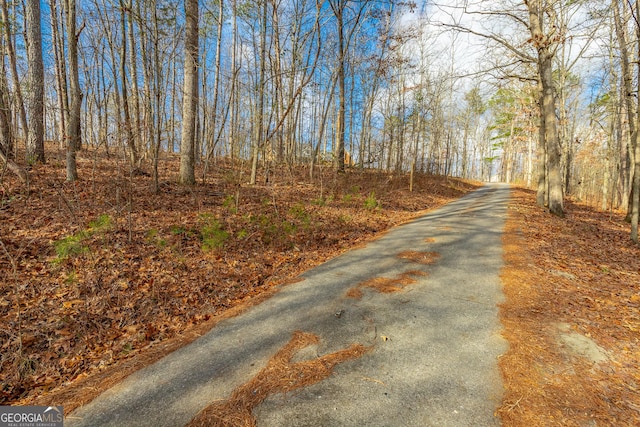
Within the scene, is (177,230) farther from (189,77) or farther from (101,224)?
(189,77)

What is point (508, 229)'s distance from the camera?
7844mm

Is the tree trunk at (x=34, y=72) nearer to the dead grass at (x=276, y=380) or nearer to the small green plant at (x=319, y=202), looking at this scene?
the small green plant at (x=319, y=202)

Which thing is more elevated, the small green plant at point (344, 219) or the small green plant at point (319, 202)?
the small green plant at point (319, 202)

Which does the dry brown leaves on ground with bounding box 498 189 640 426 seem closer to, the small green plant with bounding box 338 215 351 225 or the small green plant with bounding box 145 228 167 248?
the small green plant with bounding box 338 215 351 225

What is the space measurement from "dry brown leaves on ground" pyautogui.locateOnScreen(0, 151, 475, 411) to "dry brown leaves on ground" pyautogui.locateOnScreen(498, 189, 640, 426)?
3.36 meters

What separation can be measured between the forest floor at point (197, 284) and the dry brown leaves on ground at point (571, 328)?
0.6 inches

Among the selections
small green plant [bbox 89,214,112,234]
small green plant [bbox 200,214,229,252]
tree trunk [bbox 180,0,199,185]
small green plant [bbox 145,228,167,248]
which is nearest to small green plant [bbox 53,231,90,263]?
small green plant [bbox 89,214,112,234]

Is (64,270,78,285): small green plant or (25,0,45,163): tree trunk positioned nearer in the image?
(64,270,78,285): small green plant

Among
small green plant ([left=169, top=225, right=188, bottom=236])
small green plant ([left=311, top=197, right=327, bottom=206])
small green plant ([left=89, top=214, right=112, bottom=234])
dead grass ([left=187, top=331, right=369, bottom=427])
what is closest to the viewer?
dead grass ([left=187, top=331, right=369, bottom=427])

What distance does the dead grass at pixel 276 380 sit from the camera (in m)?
2.04

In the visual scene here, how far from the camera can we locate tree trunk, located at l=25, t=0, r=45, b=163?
8.40 m

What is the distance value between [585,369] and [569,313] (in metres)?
1.32

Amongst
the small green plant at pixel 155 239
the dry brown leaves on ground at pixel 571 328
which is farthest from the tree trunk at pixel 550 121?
the small green plant at pixel 155 239

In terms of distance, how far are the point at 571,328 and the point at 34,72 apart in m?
14.4
